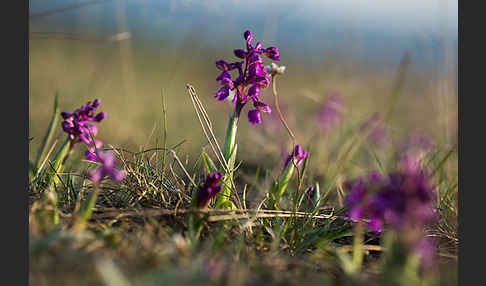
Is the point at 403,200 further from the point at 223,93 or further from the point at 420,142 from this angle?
the point at 420,142

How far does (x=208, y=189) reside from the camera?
68.4 inches

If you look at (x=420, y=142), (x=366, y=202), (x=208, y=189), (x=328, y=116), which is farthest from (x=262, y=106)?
(x=328, y=116)

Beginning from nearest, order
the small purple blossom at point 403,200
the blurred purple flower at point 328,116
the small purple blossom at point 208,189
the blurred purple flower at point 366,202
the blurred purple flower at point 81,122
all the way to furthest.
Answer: the small purple blossom at point 403,200 → the blurred purple flower at point 366,202 → the small purple blossom at point 208,189 → the blurred purple flower at point 81,122 → the blurred purple flower at point 328,116

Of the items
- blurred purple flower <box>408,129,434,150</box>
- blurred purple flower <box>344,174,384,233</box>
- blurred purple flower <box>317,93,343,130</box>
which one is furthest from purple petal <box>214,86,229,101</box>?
blurred purple flower <box>317,93,343,130</box>

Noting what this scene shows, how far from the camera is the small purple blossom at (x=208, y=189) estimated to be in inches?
69.0

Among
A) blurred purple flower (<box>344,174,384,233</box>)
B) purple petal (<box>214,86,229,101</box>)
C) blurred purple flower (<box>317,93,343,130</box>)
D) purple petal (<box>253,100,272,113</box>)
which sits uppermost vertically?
purple petal (<box>214,86,229,101</box>)

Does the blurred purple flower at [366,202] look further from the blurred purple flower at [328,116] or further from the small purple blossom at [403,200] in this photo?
the blurred purple flower at [328,116]

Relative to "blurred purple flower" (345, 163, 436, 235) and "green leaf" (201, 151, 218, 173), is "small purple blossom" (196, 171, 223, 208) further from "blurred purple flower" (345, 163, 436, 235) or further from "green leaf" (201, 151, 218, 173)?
"blurred purple flower" (345, 163, 436, 235)

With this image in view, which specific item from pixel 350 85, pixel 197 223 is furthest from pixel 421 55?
pixel 197 223

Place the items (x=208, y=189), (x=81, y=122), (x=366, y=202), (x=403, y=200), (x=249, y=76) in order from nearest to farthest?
(x=403, y=200) < (x=366, y=202) < (x=208, y=189) < (x=249, y=76) < (x=81, y=122)

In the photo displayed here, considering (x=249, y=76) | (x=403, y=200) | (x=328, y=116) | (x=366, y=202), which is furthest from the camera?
(x=328, y=116)

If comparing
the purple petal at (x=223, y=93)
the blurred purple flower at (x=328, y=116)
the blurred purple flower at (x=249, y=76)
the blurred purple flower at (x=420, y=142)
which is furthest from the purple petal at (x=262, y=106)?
the blurred purple flower at (x=328, y=116)

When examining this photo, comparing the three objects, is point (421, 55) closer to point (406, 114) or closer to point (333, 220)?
point (333, 220)

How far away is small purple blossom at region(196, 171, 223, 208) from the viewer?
5.75 ft
